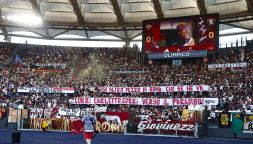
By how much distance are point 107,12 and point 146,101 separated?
55.2 feet

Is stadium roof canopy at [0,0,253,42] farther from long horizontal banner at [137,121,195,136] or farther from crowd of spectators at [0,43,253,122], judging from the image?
long horizontal banner at [137,121,195,136]

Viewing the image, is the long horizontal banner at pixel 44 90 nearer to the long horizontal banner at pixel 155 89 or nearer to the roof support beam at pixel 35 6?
the long horizontal banner at pixel 155 89

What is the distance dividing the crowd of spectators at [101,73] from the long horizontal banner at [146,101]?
2.24 feet

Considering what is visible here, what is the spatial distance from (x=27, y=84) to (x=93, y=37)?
1702 cm

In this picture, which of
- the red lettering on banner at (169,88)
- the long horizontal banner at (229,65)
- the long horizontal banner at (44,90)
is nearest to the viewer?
the red lettering on banner at (169,88)

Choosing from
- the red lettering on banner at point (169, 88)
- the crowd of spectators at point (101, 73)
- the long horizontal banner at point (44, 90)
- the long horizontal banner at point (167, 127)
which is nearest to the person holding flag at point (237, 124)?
the long horizontal banner at point (167, 127)

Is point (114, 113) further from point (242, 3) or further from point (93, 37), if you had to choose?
point (93, 37)

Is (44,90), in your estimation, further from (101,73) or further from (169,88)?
(169,88)

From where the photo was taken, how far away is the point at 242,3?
157 ft

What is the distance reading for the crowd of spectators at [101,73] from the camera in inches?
1687

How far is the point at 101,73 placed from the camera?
5628 cm

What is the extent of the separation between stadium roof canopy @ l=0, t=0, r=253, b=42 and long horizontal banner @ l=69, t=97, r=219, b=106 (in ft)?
43.9

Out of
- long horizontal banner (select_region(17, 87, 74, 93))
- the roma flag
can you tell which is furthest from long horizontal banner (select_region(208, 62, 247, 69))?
the roma flag

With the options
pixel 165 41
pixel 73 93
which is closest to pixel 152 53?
pixel 165 41
